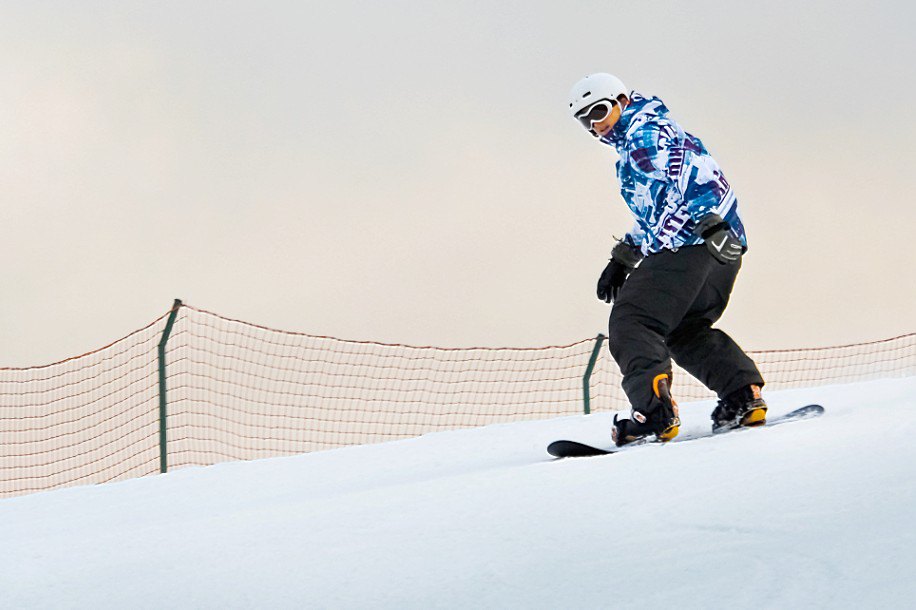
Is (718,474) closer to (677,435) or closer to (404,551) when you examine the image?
(404,551)

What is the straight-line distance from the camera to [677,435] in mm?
4348

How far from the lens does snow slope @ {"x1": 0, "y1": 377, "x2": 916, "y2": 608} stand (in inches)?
85.5

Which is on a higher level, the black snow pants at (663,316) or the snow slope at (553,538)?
the black snow pants at (663,316)

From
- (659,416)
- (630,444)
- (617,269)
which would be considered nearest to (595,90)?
(617,269)

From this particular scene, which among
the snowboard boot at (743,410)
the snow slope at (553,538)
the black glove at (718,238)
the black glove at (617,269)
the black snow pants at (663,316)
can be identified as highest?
the black glove at (617,269)

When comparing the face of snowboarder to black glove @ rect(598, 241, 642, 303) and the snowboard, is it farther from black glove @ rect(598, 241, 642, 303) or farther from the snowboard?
the snowboard

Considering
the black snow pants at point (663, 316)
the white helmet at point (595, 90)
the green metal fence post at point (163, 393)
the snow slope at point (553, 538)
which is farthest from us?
the green metal fence post at point (163, 393)

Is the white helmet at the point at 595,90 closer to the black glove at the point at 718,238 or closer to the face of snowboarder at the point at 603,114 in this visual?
the face of snowboarder at the point at 603,114

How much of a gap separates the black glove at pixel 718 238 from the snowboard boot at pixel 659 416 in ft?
1.69

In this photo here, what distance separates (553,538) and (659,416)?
158 centimetres

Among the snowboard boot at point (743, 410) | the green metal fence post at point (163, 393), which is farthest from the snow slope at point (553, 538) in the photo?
the green metal fence post at point (163, 393)

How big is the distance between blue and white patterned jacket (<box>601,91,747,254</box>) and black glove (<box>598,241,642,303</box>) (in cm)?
31

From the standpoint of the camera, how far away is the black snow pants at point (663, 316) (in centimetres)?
406

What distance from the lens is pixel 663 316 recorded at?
13.4ft
